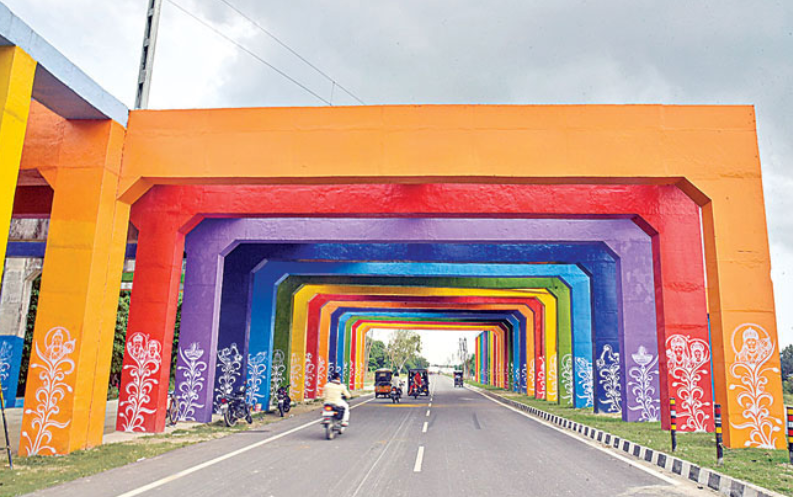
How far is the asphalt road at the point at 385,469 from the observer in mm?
6914

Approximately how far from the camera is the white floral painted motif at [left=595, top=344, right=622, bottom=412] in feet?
63.3

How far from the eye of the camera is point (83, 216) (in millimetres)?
10375

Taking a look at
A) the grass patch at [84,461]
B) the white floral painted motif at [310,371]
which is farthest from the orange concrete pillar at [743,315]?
the white floral painted motif at [310,371]

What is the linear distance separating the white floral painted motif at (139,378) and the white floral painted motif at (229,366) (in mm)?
5008

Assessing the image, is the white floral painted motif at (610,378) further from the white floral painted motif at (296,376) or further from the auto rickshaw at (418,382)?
the auto rickshaw at (418,382)

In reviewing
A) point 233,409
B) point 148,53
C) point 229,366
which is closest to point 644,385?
point 233,409

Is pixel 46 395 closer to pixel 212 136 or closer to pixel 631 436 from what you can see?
pixel 212 136

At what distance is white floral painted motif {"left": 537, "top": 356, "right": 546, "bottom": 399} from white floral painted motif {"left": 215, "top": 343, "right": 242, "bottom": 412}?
17.4 m

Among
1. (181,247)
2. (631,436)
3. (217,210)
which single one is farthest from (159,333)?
(631,436)

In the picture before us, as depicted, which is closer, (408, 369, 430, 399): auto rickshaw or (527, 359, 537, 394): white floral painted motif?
(527, 359, 537, 394): white floral painted motif

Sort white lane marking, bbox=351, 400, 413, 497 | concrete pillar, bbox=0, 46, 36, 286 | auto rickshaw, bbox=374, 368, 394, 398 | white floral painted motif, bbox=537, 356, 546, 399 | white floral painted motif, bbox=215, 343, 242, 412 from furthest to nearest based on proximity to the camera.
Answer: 1. auto rickshaw, bbox=374, 368, 394, 398
2. white floral painted motif, bbox=537, 356, 546, 399
3. white floral painted motif, bbox=215, 343, 242, 412
4. concrete pillar, bbox=0, 46, 36, 286
5. white lane marking, bbox=351, 400, 413, 497

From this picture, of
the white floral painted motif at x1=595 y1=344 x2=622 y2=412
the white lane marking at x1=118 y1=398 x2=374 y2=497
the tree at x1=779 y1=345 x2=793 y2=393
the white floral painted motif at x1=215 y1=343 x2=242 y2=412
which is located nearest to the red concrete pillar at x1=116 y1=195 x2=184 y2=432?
the white lane marking at x1=118 y1=398 x2=374 y2=497

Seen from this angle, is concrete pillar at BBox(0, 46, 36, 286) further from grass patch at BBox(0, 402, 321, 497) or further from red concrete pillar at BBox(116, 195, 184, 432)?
red concrete pillar at BBox(116, 195, 184, 432)

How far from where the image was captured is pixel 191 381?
51.2ft
